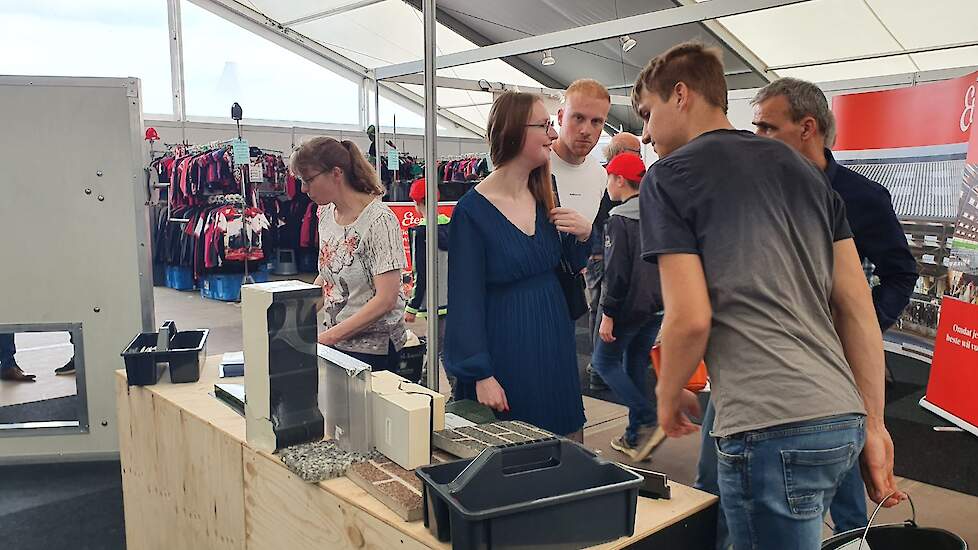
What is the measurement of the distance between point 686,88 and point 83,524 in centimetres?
261

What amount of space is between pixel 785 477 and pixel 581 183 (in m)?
1.72

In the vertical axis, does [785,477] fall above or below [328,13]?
below

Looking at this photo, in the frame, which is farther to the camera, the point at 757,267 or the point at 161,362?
the point at 161,362

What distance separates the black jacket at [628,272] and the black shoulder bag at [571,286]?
114 cm

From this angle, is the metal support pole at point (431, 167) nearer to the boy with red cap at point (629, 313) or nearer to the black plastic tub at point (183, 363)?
the black plastic tub at point (183, 363)

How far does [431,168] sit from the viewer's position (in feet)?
5.27

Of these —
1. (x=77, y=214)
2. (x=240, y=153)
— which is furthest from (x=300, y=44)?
(x=77, y=214)

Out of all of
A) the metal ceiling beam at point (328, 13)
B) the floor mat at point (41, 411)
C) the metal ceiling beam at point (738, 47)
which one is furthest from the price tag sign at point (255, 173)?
the metal ceiling beam at point (738, 47)

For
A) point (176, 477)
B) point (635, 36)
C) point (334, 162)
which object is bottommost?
point (176, 477)

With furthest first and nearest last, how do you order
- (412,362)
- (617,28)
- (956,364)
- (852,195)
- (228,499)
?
(956,364) → (617,28) → (412,362) → (852,195) → (228,499)

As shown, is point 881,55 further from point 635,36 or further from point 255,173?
point 255,173

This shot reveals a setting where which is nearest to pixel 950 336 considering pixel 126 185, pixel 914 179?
pixel 914 179

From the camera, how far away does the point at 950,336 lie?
3932mm

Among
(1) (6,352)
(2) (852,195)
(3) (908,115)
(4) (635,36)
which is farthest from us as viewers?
(4) (635,36)
